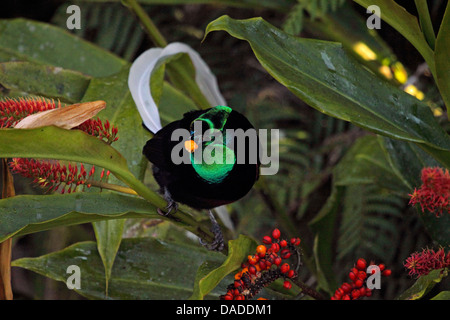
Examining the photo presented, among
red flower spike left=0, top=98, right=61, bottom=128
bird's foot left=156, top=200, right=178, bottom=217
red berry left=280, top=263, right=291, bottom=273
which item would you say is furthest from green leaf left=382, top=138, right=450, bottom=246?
red flower spike left=0, top=98, right=61, bottom=128

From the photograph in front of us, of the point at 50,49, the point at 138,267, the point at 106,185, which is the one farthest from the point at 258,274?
the point at 50,49

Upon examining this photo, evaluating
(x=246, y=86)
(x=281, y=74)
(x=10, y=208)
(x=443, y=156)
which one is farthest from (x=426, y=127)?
(x=246, y=86)

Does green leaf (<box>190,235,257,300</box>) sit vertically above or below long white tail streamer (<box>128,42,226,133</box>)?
below

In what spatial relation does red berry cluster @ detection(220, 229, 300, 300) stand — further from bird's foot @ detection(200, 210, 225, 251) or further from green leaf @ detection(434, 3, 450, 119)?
green leaf @ detection(434, 3, 450, 119)

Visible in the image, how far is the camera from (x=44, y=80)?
3.29 ft

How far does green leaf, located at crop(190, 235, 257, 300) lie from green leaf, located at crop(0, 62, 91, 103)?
45cm

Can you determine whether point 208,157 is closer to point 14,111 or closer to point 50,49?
point 14,111

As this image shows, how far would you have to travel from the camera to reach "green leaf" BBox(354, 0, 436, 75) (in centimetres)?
72

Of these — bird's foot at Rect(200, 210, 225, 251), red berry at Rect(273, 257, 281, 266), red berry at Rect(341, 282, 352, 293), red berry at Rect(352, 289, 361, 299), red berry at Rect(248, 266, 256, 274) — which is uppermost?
bird's foot at Rect(200, 210, 225, 251)

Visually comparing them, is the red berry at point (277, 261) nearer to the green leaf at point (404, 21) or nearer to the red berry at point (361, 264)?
the red berry at point (361, 264)

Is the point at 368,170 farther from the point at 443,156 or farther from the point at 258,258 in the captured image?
the point at 258,258

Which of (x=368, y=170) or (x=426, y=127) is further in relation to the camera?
(x=368, y=170)
